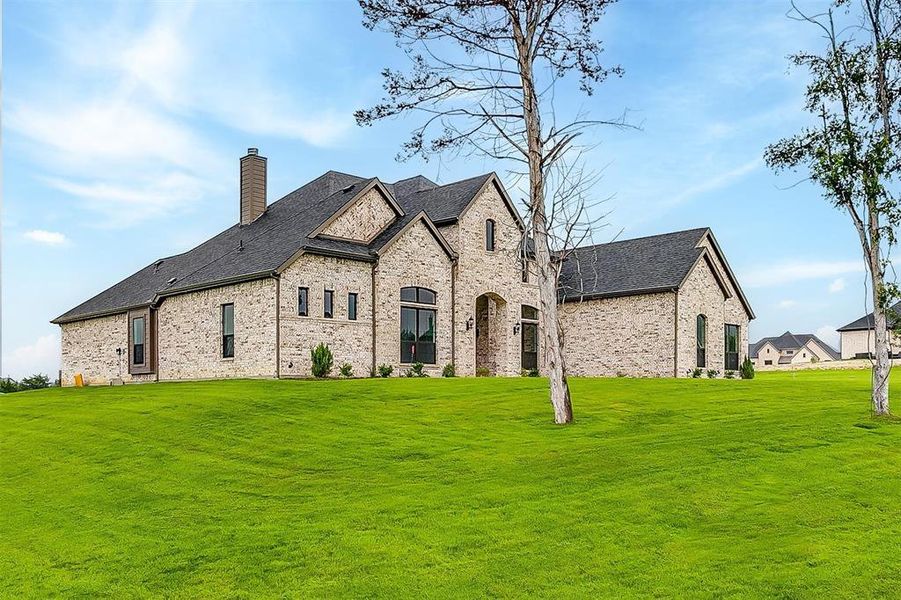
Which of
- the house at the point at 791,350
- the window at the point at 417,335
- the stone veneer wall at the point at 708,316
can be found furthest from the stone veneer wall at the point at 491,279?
the house at the point at 791,350

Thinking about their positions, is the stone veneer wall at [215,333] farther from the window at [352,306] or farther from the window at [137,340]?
the window at [352,306]

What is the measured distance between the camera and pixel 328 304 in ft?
99.7

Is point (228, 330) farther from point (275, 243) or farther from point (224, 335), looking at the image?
point (275, 243)

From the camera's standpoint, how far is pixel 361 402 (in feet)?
72.4

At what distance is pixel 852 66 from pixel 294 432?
601 inches

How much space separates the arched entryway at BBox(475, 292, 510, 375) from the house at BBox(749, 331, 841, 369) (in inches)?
3319

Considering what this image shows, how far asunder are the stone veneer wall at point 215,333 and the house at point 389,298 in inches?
2.8

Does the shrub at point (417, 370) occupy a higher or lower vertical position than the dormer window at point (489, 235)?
lower

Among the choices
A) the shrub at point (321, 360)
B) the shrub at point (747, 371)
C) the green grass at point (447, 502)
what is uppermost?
the shrub at point (321, 360)

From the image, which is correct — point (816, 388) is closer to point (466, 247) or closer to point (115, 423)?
point (466, 247)

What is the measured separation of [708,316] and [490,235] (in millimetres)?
11452

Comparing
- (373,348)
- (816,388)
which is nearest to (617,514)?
(816,388)

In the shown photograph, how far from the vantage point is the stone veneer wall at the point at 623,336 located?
3822cm

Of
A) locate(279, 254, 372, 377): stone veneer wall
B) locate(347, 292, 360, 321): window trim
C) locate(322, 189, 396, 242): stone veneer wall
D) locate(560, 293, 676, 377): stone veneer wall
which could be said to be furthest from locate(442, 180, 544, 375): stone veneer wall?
locate(347, 292, 360, 321): window trim
